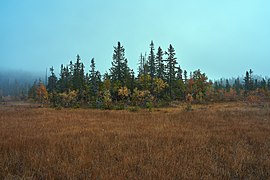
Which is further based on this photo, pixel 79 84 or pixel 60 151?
pixel 79 84

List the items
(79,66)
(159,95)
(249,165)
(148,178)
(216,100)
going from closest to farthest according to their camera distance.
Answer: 1. (148,178)
2. (249,165)
3. (159,95)
4. (216,100)
5. (79,66)

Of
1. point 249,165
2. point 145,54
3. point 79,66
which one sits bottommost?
point 249,165

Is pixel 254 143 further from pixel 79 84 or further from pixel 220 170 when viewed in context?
pixel 79 84

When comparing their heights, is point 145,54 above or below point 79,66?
above

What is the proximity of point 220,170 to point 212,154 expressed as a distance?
1.58 meters

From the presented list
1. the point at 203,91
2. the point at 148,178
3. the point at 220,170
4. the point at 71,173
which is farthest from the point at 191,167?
the point at 203,91

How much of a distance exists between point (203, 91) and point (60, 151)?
55.5m

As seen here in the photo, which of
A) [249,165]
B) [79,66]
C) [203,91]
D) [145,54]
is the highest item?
[145,54]

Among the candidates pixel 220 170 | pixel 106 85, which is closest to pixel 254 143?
pixel 220 170

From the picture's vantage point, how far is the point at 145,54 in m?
74.4

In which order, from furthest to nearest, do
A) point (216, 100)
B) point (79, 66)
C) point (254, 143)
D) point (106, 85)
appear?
point (79, 66), point (216, 100), point (106, 85), point (254, 143)

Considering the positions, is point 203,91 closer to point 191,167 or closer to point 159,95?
point 159,95

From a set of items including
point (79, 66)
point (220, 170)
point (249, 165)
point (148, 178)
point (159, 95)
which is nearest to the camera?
point (148, 178)

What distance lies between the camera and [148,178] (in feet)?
15.1
